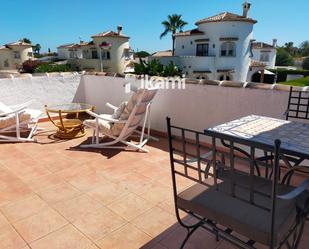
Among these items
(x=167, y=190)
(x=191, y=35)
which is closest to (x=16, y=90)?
(x=167, y=190)

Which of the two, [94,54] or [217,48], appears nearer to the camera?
[217,48]

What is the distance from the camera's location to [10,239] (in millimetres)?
2318

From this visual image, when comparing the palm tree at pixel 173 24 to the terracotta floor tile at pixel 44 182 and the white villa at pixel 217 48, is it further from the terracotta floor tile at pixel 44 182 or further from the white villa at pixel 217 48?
the terracotta floor tile at pixel 44 182

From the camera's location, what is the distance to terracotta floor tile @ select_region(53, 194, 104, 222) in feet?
8.84

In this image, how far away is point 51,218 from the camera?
263 cm

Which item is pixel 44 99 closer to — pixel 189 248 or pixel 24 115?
pixel 24 115

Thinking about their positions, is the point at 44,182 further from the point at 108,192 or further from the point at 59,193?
the point at 108,192

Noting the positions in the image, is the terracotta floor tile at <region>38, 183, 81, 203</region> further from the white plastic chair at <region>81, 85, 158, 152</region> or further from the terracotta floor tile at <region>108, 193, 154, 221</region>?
the white plastic chair at <region>81, 85, 158, 152</region>

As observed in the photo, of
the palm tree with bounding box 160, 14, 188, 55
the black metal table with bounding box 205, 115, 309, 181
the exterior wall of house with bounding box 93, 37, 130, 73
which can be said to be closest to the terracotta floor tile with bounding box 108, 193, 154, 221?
the black metal table with bounding box 205, 115, 309, 181

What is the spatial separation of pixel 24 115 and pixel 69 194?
264 centimetres

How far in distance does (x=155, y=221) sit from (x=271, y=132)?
4.69ft

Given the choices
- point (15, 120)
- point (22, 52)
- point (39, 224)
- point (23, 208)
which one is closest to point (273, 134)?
point (39, 224)

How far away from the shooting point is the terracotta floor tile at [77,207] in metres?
2.69

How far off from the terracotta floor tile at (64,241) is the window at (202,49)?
27.1 m
